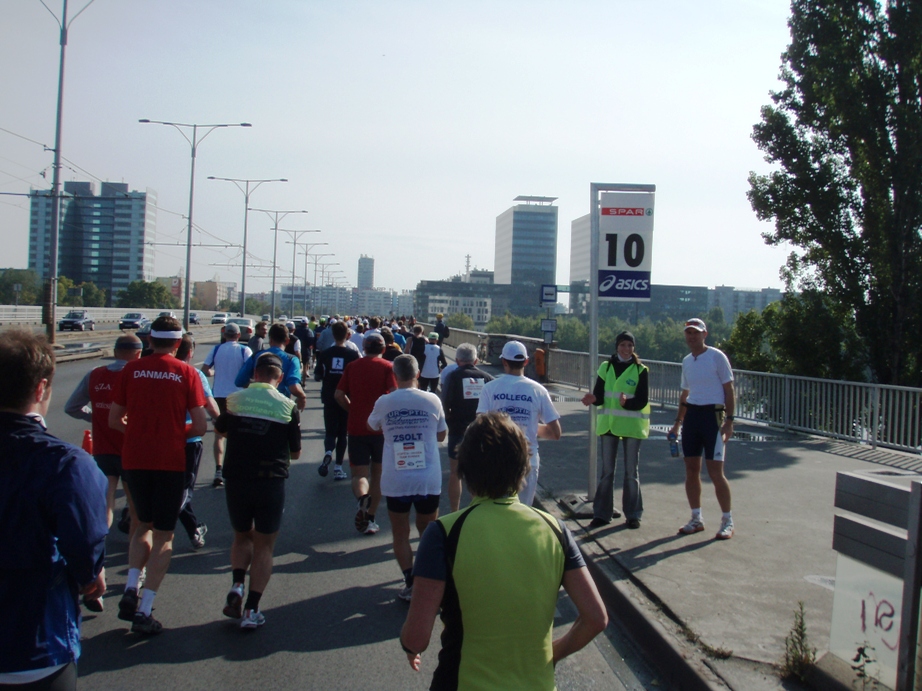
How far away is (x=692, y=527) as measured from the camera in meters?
7.38

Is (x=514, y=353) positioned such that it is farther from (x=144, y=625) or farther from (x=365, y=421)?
(x=144, y=625)

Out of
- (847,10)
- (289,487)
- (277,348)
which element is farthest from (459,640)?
(847,10)

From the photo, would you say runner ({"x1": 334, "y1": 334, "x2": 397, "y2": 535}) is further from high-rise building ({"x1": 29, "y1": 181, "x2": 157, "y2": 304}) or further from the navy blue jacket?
high-rise building ({"x1": 29, "y1": 181, "x2": 157, "y2": 304})

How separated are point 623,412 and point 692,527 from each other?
4.14ft

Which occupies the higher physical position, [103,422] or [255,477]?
[103,422]

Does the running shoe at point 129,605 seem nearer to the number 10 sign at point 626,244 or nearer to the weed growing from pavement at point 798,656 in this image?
the weed growing from pavement at point 798,656

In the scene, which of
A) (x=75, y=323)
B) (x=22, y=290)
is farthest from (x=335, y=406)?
(x=22, y=290)

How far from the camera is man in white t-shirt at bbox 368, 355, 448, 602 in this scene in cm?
562

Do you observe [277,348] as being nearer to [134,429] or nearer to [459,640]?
[134,429]

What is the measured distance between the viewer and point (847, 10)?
20656mm

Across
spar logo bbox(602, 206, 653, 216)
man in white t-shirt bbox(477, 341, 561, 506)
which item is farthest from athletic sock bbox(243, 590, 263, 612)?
spar logo bbox(602, 206, 653, 216)

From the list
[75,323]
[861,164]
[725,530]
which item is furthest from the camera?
[75,323]

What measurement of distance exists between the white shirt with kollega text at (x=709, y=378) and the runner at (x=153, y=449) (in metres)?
4.47

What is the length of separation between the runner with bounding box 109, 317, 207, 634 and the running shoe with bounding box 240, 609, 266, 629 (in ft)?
2.01
